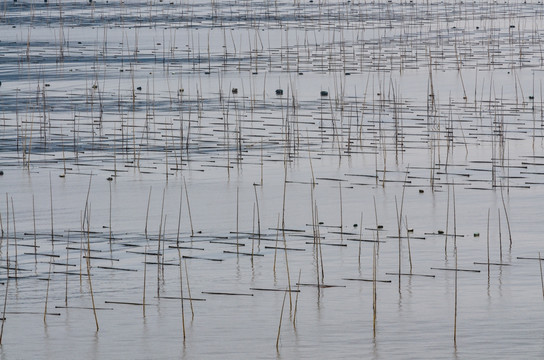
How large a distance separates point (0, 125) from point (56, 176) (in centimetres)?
276

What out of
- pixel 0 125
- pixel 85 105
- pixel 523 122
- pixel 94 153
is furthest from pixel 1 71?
pixel 523 122

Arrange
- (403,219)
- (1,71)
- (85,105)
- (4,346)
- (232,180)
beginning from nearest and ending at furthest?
(4,346) < (403,219) < (232,180) < (85,105) < (1,71)

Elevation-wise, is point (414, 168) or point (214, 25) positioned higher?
point (214, 25)

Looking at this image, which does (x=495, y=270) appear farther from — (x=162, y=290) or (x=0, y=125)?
(x=0, y=125)

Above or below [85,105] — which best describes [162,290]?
below

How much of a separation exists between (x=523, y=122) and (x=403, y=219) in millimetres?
4586

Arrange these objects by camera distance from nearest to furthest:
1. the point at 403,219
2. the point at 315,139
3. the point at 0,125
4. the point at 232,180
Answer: the point at 403,219 < the point at 232,180 < the point at 315,139 < the point at 0,125

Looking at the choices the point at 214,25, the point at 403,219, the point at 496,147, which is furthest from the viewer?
the point at 214,25

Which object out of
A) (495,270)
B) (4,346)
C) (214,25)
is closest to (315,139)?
(495,270)

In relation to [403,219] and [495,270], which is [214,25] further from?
[495,270]

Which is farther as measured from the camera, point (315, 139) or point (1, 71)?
point (1, 71)

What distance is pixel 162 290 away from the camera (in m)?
7.14

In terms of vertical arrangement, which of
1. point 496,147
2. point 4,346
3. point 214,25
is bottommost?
point 4,346

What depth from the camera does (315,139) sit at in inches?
491
